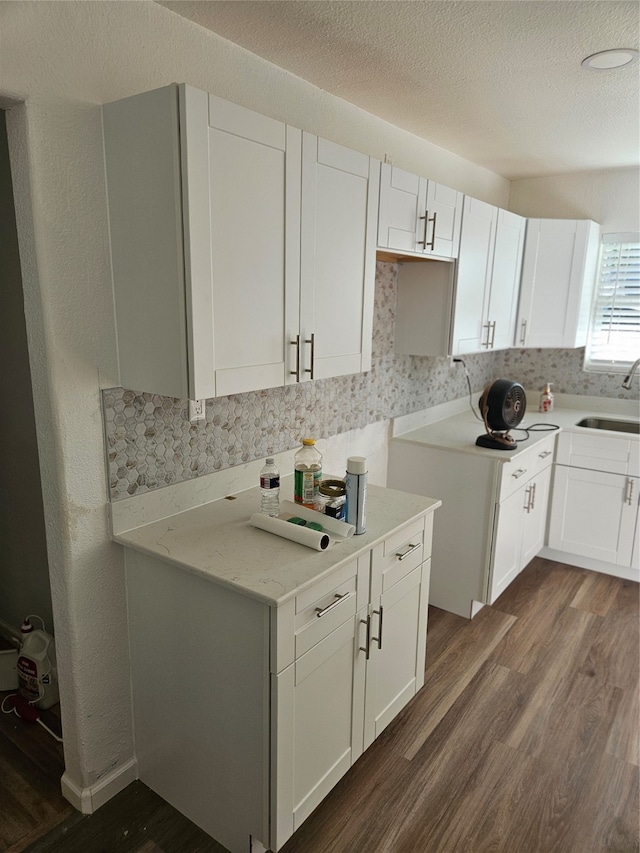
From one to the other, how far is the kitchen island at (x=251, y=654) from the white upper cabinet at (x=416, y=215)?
108 cm

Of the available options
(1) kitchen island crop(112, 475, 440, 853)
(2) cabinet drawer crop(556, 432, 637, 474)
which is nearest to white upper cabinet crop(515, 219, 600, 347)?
(2) cabinet drawer crop(556, 432, 637, 474)

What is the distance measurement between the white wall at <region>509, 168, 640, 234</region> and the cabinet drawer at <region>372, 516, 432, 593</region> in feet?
8.69

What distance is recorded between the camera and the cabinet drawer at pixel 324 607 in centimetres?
157

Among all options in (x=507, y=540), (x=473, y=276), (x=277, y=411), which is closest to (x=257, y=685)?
(x=277, y=411)

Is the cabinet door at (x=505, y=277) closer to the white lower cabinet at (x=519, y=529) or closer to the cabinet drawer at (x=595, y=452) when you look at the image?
the cabinet drawer at (x=595, y=452)

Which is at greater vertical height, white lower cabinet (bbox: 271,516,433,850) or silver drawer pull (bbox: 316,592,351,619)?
silver drawer pull (bbox: 316,592,351,619)

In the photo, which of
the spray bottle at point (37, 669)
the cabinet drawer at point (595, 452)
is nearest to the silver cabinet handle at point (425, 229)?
the cabinet drawer at point (595, 452)

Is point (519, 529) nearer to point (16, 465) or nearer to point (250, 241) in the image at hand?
point (250, 241)

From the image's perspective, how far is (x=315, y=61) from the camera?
1.99m

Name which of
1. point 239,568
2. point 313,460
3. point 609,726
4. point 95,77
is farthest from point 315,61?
point 609,726

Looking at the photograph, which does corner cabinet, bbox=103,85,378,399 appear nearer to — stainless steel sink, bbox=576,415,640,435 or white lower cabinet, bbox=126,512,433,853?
white lower cabinet, bbox=126,512,433,853

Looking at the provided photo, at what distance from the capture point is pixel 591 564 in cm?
360

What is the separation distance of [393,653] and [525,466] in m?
1.43

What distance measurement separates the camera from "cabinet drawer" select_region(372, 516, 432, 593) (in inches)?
74.9
